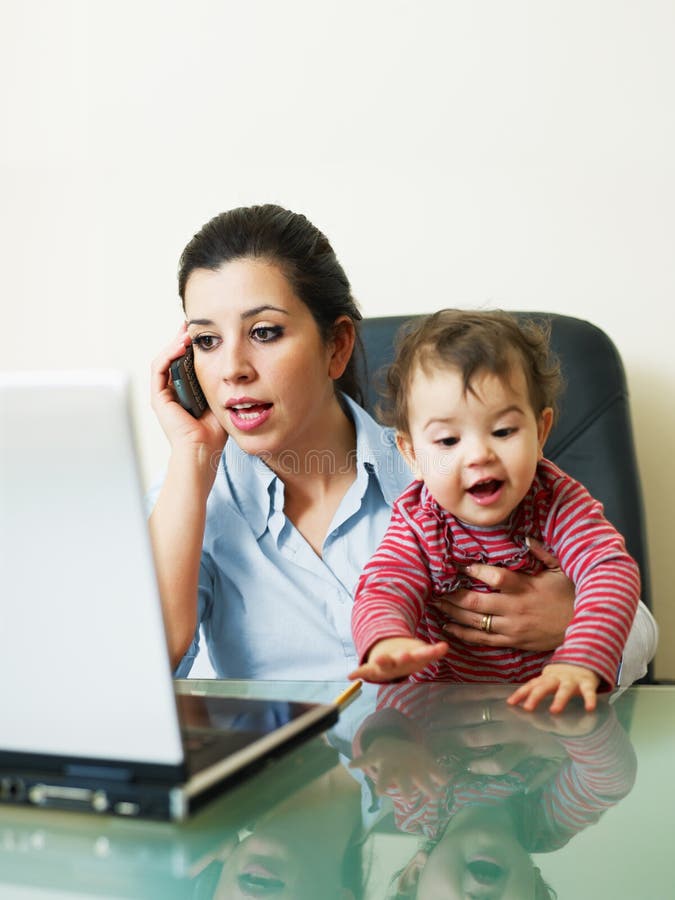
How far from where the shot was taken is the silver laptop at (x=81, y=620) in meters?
0.52

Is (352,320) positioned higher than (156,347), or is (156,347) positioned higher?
(352,320)

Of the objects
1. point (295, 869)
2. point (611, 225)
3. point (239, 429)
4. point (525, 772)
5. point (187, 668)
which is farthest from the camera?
point (611, 225)

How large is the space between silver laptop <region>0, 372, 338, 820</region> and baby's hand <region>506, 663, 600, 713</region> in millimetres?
370

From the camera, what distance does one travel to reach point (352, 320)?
156 centimetres


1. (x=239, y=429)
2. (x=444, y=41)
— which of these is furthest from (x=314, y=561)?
(x=444, y=41)

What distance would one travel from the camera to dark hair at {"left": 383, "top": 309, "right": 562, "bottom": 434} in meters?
1.11

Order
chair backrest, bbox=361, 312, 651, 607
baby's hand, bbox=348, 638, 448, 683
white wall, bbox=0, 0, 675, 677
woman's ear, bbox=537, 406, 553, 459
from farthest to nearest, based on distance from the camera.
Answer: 1. white wall, bbox=0, 0, 675, 677
2. chair backrest, bbox=361, 312, 651, 607
3. woman's ear, bbox=537, 406, 553, 459
4. baby's hand, bbox=348, 638, 448, 683

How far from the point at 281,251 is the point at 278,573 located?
0.48m

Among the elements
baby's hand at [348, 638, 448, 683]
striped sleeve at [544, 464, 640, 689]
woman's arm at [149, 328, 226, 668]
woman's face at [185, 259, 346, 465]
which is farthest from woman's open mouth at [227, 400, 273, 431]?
baby's hand at [348, 638, 448, 683]

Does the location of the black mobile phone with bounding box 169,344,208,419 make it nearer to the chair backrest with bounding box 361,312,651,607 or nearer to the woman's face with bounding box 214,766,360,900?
the chair backrest with bounding box 361,312,651,607

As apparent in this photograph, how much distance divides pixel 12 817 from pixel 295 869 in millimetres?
→ 219

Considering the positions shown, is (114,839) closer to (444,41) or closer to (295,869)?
(295,869)

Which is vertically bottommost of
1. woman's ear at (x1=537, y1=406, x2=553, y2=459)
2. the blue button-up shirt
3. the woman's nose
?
the blue button-up shirt

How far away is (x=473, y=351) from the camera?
1.11m
